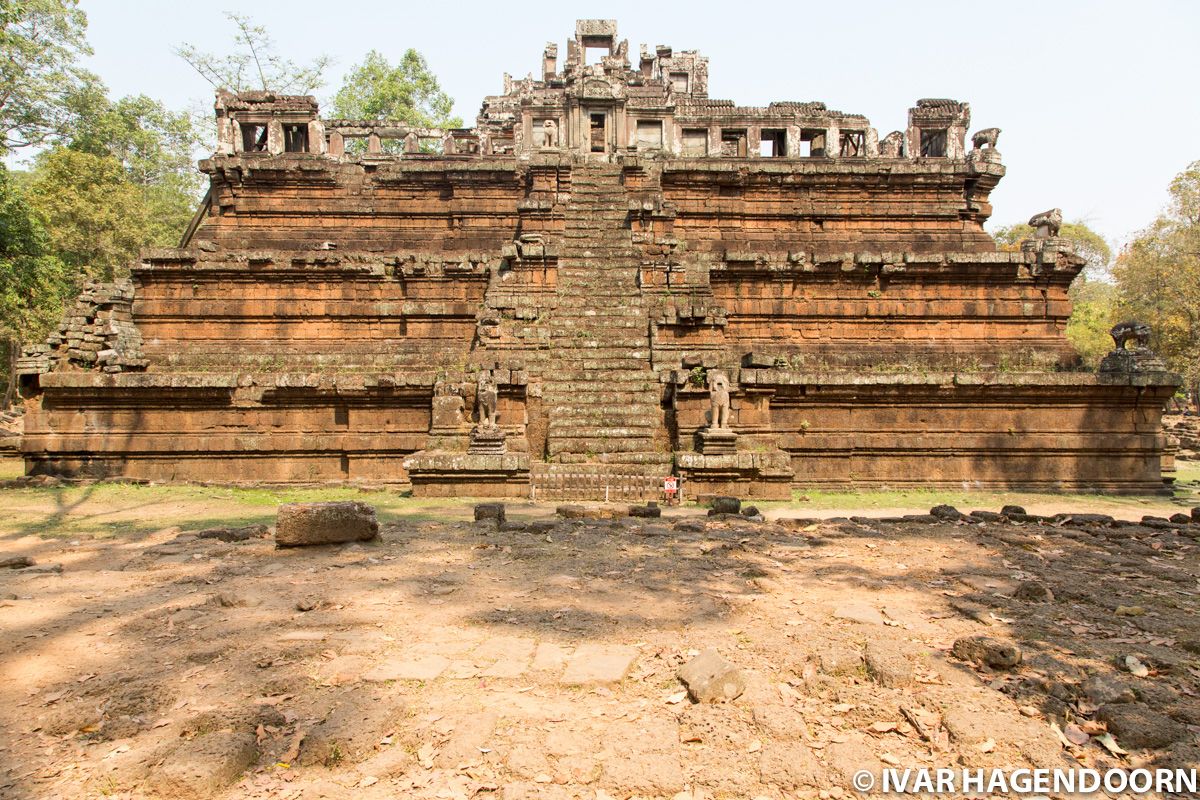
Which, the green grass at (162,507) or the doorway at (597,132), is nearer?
the green grass at (162,507)

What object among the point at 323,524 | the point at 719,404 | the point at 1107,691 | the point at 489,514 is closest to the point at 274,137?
the point at 719,404

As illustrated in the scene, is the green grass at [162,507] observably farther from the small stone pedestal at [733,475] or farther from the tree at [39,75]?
the tree at [39,75]

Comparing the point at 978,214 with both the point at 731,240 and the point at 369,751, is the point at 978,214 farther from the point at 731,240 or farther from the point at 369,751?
the point at 369,751

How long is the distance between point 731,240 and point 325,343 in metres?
10.2

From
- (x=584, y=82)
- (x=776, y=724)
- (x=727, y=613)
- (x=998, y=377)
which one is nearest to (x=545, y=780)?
(x=776, y=724)

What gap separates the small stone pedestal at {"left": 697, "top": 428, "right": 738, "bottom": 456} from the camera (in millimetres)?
10462

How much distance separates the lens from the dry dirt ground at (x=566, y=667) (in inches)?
112

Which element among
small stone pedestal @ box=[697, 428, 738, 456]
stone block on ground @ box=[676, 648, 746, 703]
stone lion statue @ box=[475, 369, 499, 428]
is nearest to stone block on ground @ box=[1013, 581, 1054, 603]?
stone block on ground @ box=[676, 648, 746, 703]

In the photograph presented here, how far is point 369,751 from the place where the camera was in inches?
116

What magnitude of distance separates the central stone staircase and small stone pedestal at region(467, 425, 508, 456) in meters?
0.73

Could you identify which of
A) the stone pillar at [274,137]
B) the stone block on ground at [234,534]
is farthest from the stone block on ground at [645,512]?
the stone pillar at [274,137]

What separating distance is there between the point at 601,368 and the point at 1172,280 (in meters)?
29.3

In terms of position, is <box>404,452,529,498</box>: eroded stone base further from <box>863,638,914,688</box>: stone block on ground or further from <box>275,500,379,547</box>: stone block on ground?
<box>863,638,914,688</box>: stone block on ground

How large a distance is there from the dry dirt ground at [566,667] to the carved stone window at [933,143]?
2266cm
